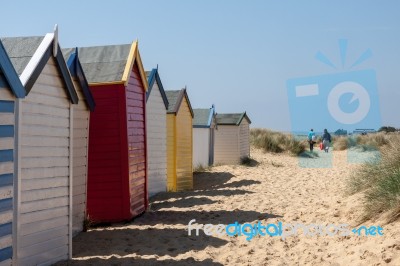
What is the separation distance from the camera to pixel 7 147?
17.3 feet

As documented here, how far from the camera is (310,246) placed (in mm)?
6902

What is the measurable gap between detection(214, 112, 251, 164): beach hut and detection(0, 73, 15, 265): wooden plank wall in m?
17.4

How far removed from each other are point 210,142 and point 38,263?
50.8 feet

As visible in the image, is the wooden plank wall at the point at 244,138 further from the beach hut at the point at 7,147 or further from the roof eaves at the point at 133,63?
the beach hut at the point at 7,147

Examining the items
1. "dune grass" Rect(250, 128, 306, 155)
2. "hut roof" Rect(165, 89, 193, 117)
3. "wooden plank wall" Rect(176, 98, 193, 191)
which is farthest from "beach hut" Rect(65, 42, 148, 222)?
"dune grass" Rect(250, 128, 306, 155)

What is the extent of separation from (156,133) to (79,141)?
4.87 meters

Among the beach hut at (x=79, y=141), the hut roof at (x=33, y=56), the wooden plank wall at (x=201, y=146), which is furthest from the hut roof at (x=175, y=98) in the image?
the hut roof at (x=33, y=56)

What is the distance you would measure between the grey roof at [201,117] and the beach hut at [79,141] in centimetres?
1143

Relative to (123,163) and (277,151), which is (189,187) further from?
(277,151)

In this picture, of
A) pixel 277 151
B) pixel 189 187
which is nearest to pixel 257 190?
pixel 189 187

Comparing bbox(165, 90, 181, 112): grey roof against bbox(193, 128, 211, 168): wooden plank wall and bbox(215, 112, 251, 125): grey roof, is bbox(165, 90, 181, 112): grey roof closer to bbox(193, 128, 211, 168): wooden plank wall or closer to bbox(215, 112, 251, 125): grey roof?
bbox(193, 128, 211, 168): wooden plank wall

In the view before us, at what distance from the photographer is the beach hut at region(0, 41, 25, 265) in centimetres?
518

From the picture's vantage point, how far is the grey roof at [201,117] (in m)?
20.3

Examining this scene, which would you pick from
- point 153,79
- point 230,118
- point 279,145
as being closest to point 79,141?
point 153,79
